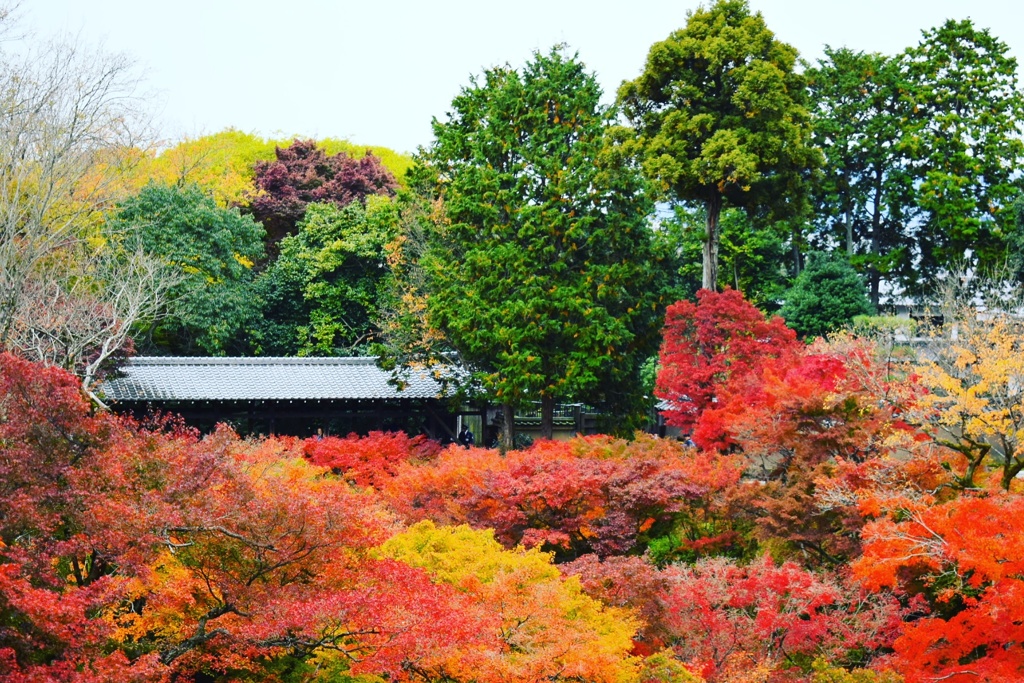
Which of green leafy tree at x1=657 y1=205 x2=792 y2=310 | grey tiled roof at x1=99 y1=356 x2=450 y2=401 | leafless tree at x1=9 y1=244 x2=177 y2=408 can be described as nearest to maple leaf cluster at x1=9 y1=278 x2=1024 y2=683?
leafless tree at x1=9 y1=244 x2=177 y2=408

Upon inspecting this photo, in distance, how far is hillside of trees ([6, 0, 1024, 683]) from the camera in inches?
352

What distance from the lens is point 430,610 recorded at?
31.4 feet

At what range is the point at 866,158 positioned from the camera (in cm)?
3216

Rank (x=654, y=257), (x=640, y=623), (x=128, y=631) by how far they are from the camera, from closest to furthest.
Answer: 1. (x=128, y=631)
2. (x=640, y=623)
3. (x=654, y=257)

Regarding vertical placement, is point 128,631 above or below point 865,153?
below

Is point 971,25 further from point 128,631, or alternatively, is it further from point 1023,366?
point 128,631

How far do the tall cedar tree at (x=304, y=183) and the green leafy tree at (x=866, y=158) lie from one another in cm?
1557

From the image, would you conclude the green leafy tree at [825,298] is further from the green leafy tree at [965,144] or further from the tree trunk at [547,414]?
the tree trunk at [547,414]

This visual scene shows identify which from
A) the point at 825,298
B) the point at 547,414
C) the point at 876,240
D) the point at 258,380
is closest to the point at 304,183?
the point at 258,380

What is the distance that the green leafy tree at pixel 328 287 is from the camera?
29744 millimetres

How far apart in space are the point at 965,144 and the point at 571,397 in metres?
16.1

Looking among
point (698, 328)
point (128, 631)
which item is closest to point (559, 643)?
point (128, 631)

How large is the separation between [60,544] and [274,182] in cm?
3015

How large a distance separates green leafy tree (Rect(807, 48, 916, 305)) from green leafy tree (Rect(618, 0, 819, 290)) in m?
9.81
